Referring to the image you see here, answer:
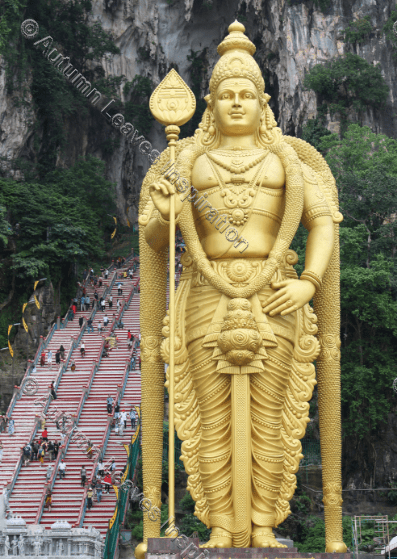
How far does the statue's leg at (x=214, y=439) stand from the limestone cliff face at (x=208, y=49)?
21554 millimetres

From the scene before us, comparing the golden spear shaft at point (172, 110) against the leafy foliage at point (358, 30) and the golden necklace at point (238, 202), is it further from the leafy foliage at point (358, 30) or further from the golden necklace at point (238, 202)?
the leafy foliage at point (358, 30)

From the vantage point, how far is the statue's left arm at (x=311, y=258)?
8.49 metres

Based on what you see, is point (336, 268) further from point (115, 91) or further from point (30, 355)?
point (115, 91)

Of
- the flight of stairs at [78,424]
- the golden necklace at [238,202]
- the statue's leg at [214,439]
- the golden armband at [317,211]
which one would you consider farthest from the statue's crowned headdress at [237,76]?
the flight of stairs at [78,424]

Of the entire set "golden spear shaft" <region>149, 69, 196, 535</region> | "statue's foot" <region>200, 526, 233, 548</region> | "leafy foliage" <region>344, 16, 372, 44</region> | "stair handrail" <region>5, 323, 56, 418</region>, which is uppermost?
"leafy foliage" <region>344, 16, 372, 44</region>

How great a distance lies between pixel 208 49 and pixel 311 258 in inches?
1203

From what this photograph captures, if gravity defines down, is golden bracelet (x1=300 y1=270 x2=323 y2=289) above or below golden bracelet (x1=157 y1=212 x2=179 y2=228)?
below

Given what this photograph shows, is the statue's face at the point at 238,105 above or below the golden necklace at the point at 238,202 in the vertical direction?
above

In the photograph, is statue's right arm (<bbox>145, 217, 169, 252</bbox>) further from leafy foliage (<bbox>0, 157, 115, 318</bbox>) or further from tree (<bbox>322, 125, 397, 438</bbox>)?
leafy foliage (<bbox>0, 157, 115, 318</bbox>)

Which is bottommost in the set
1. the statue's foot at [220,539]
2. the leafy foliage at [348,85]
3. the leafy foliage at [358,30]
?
the statue's foot at [220,539]

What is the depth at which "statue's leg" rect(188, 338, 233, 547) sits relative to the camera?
8328 millimetres

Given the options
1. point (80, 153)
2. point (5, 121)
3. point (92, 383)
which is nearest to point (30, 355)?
point (92, 383)

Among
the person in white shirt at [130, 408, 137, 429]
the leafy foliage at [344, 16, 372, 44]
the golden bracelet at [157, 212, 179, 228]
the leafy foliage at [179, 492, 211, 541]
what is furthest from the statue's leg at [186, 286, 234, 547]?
the leafy foliage at [344, 16, 372, 44]

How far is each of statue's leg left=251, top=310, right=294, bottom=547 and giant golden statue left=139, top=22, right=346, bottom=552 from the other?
1 centimetres
